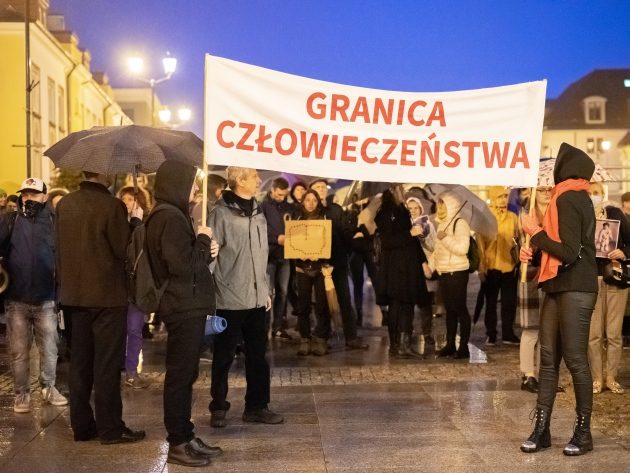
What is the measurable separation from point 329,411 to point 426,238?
3.67 m

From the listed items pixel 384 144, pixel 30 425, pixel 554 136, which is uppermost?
pixel 554 136

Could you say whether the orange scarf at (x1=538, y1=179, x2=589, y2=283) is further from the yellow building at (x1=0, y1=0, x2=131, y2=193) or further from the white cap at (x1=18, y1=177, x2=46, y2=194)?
the yellow building at (x1=0, y1=0, x2=131, y2=193)

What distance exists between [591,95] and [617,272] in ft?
256

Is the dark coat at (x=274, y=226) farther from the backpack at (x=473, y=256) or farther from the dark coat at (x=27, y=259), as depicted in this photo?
the dark coat at (x=27, y=259)

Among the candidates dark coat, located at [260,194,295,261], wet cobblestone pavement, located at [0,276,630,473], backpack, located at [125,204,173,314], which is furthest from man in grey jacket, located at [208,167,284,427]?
A: dark coat, located at [260,194,295,261]

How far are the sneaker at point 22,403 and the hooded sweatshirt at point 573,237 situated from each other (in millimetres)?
4352

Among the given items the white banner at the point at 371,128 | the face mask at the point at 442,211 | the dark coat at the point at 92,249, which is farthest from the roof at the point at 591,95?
the dark coat at the point at 92,249

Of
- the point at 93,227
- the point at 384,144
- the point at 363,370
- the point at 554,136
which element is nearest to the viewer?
the point at 93,227

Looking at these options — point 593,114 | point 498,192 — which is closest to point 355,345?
point 498,192

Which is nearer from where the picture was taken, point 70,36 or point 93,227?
point 93,227

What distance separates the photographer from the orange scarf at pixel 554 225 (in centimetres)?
638

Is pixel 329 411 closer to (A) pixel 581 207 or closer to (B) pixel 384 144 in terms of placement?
(B) pixel 384 144

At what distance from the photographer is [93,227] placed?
22.4 feet

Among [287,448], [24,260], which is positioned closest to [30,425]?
[24,260]
